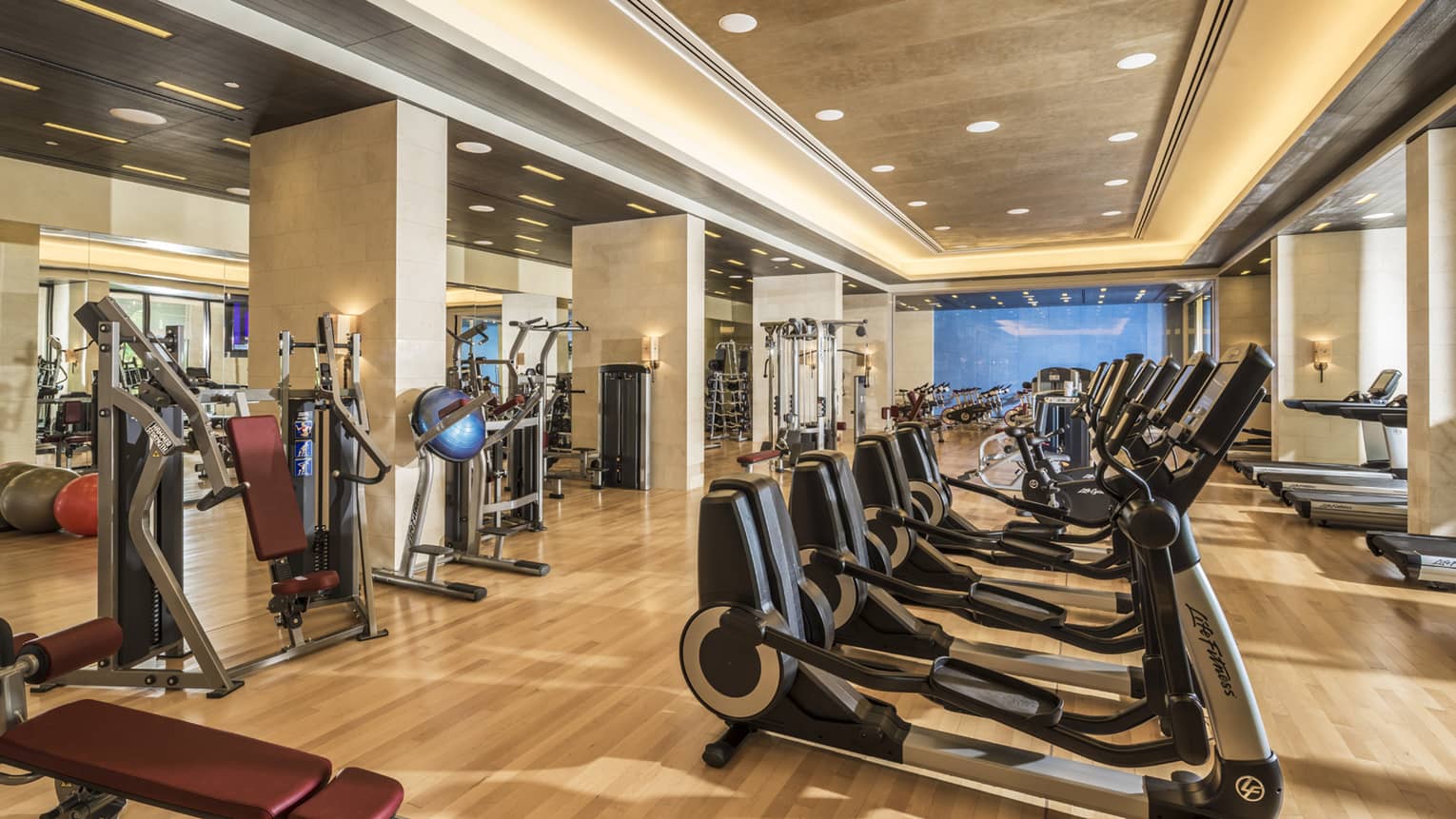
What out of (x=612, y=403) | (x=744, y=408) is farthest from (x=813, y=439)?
(x=744, y=408)

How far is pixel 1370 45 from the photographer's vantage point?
435 centimetres

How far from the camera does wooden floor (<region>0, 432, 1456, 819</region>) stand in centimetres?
214

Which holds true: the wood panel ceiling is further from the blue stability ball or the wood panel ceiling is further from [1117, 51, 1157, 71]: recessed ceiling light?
the blue stability ball

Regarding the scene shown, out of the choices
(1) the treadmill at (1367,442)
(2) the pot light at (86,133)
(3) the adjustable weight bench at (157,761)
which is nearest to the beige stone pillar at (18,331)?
(2) the pot light at (86,133)

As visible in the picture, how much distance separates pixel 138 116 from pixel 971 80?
5.91 meters

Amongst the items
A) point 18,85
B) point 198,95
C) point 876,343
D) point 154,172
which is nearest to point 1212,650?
point 198,95

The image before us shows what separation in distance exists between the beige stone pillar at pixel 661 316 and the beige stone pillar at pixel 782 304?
4.17 meters

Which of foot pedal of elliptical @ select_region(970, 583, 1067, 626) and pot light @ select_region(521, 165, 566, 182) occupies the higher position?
pot light @ select_region(521, 165, 566, 182)

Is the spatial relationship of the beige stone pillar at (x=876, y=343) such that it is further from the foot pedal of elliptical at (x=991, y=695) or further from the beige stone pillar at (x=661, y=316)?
the foot pedal of elliptical at (x=991, y=695)

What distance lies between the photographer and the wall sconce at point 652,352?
8.27 m

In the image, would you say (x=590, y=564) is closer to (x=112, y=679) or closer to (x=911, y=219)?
(x=112, y=679)

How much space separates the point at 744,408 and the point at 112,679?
41.5ft

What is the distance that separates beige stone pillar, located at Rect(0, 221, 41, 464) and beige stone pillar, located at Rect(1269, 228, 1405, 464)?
12.8 metres

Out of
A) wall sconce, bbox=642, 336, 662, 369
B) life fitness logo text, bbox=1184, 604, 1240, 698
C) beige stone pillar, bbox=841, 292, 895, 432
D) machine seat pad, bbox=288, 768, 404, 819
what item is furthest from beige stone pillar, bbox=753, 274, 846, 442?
machine seat pad, bbox=288, 768, 404, 819
